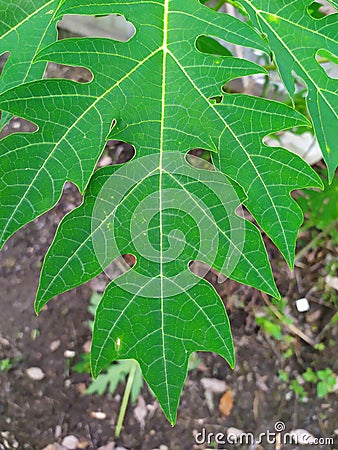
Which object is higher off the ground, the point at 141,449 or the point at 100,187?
the point at 100,187

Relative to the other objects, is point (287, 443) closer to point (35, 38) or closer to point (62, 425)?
point (62, 425)

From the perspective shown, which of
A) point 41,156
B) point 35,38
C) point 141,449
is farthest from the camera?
point 141,449

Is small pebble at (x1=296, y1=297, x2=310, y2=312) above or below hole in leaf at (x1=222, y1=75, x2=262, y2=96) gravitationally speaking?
below

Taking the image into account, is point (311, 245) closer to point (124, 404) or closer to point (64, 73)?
point (124, 404)

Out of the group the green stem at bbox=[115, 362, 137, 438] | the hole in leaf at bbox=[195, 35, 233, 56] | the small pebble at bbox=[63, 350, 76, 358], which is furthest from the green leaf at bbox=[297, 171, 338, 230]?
the small pebble at bbox=[63, 350, 76, 358]

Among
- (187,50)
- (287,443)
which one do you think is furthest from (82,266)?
(287,443)

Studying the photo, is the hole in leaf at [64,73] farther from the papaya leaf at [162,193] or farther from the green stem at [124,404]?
the papaya leaf at [162,193]

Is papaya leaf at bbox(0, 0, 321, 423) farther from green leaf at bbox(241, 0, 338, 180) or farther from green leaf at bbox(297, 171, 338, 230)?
green leaf at bbox(297, 171, 338, 230)
